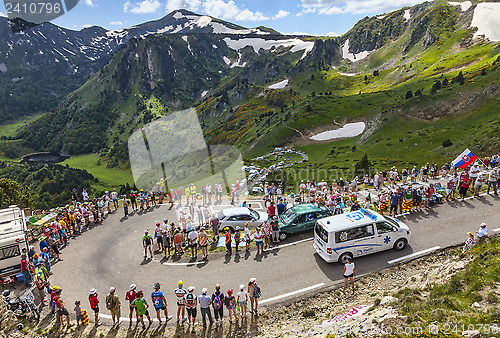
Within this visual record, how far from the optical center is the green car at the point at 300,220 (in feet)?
63.3

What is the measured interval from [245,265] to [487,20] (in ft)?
515

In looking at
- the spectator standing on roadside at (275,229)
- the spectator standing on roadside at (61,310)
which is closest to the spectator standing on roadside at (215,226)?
the spectator standing on roadside at (275,229)

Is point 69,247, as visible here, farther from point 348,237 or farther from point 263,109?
point 263,109

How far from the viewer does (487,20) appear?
11938 cm

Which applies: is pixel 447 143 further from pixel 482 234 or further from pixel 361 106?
pixel 361 106

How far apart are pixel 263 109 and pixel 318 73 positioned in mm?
A: 42525

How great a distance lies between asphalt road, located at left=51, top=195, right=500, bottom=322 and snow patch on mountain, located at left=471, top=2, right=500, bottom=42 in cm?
12331

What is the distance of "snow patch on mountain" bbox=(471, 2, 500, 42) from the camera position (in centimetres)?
10994

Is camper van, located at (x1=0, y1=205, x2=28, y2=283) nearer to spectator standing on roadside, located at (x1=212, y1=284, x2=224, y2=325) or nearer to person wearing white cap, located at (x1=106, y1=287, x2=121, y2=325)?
person wearing white cap, located at (x1=106, y1=287, x2=121, y2=325)

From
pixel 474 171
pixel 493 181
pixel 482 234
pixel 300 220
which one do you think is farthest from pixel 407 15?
pixel 482 234

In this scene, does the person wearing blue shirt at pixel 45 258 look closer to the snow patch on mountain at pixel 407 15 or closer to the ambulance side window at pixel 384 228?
the ambulance side window at pixel 384 228

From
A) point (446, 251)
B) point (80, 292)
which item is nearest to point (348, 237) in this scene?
point (446, 251)

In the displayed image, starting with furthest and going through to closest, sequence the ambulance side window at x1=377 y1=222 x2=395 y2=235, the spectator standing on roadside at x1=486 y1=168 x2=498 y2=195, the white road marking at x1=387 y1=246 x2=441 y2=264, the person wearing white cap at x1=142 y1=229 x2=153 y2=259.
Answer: the spectator standing on roadside at x1=486 y1=168 x2=498 y2=195 → the person wearing white cap at x1=142 y1=229 x2=153 y2=259 → the ambulance side window at x1=377 y1=222 x2=395 y2=235 → the white road marking at x1=387 y1=246 x2=441 y2=264

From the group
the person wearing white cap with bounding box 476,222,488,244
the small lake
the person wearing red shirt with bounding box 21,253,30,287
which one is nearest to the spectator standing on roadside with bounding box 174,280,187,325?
the person wearing red shirt with bounding box 21,253,30,287
